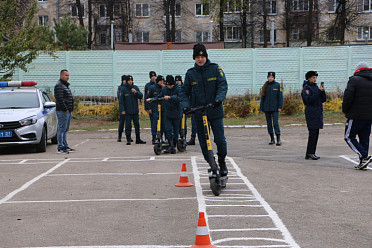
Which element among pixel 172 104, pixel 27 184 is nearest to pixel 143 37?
pixel 172 104

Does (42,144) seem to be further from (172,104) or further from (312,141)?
(312,141)

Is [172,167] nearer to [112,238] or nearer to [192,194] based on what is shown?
[192,194]

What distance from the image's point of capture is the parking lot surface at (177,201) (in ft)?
20.1

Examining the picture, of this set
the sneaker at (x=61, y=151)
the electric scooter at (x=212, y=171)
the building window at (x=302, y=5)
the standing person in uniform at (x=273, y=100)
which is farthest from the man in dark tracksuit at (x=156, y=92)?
the building window at (x=302, y=5)

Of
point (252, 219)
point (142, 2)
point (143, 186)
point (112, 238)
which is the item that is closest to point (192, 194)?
point (143, 186)

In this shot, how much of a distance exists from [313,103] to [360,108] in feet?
5.77

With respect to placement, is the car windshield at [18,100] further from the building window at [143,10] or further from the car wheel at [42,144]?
the building window at [143,10]

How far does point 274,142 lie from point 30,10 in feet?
42.7

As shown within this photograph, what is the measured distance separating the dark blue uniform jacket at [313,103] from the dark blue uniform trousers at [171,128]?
3.53 metres

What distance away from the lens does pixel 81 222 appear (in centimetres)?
692

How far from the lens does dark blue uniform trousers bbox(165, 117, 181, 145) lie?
15133 mm

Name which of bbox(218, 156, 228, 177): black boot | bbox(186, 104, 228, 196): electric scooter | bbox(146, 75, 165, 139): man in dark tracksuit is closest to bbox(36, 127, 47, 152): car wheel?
bbox(146, 75, 165, 139): man in dark tracksuit

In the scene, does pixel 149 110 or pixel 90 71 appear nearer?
pixel 149 110

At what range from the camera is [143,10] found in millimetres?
69438
